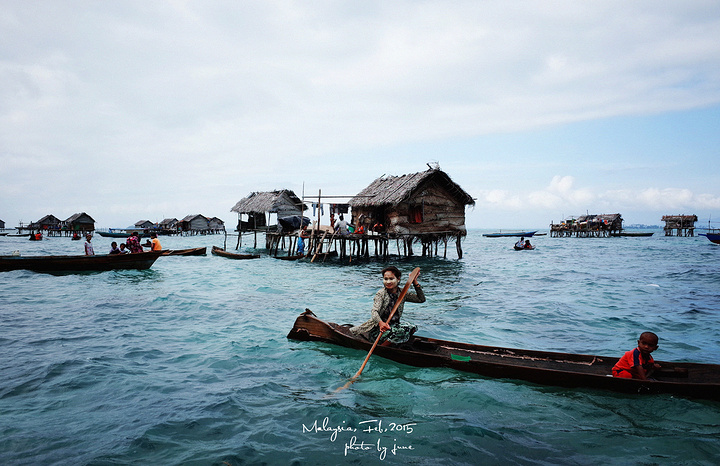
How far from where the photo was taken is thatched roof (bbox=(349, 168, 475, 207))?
2145cm

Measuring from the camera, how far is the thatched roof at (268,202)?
3316 centimetres

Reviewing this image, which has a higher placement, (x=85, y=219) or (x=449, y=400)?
(x=85, y=219)

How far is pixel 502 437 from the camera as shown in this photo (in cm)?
415

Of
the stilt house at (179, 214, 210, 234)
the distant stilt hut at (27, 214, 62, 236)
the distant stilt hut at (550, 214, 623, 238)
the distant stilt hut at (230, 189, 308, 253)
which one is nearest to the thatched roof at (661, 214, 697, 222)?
the distant stilt hut at (550, 214, 623, 238)

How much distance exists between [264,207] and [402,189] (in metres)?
15.8

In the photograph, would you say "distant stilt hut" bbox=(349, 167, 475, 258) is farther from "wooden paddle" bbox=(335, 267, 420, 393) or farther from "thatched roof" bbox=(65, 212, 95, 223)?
"thatched roof" bbox=(65, 212, 95, 223)

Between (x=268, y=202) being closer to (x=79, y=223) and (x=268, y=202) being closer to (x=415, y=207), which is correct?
(x=415, y=207)

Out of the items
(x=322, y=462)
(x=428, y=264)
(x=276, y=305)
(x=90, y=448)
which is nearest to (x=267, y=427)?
(x=322, y=462)

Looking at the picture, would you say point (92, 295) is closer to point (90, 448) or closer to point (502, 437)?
point (90, 448)

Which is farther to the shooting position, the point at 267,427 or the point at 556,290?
the point at 556,290

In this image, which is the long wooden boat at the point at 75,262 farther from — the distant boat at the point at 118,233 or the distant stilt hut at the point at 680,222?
the distant stilt hut at the point at 680,222

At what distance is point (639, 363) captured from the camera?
4.85 m

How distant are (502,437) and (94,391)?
514 cm

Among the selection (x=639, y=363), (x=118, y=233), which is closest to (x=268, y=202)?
(x=639, y=363)
